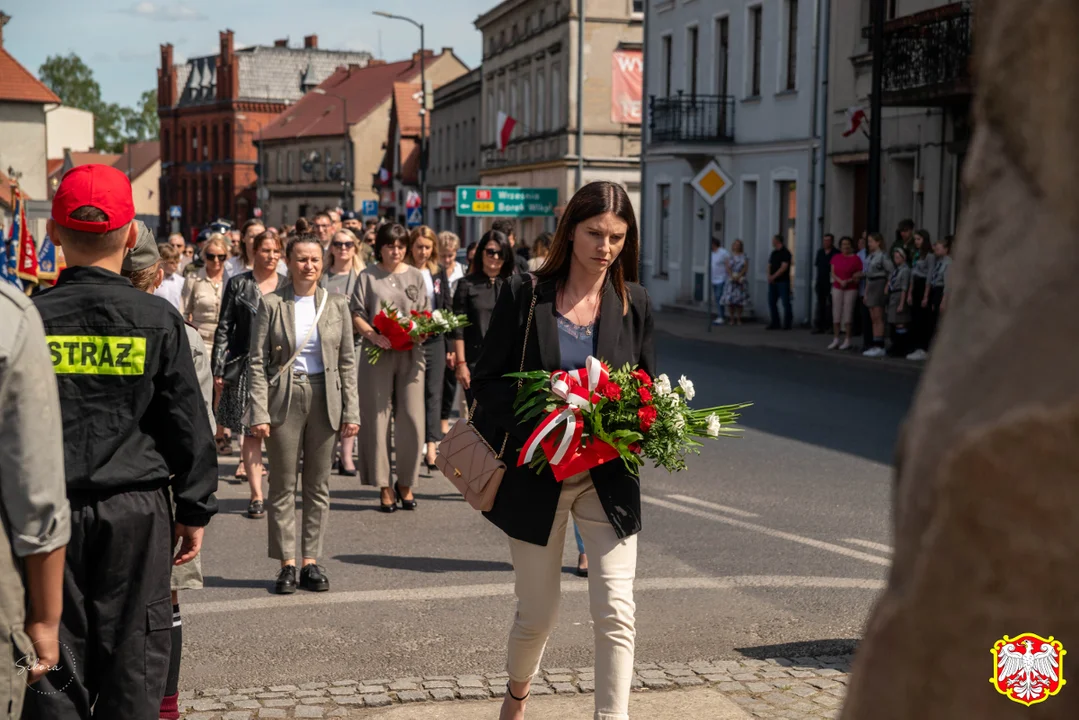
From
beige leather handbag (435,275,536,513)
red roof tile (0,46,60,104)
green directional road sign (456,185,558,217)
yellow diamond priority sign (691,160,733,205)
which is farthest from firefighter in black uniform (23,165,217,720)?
red roof tile (0,46,60,104)

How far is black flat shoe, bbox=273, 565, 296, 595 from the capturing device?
26.2 feet

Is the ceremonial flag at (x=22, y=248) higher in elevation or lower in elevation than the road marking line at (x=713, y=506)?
higher

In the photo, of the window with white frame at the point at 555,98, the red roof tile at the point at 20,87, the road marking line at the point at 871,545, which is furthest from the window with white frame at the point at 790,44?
the red roof tile at the point at 20,87

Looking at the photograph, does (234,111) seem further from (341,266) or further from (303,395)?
(303,395)

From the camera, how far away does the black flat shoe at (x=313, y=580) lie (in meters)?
8.01

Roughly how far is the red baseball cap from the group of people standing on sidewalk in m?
17.5

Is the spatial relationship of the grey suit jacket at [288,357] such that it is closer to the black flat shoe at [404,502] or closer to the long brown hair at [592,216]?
the black flat shoe at [404,502]

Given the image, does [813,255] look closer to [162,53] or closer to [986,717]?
[986,717]

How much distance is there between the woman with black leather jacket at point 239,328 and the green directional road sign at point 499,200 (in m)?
34.1

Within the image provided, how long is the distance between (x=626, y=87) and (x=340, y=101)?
2647 inches

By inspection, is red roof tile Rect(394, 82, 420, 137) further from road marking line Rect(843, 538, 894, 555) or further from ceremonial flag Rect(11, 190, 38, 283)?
road marking line Rect(843, 538, 894, 555)

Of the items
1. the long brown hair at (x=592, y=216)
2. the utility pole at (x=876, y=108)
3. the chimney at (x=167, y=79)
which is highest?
the chimney at (x=167, y=79)

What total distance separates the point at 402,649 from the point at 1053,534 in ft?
18.0

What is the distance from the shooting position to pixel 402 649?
6.73 m
